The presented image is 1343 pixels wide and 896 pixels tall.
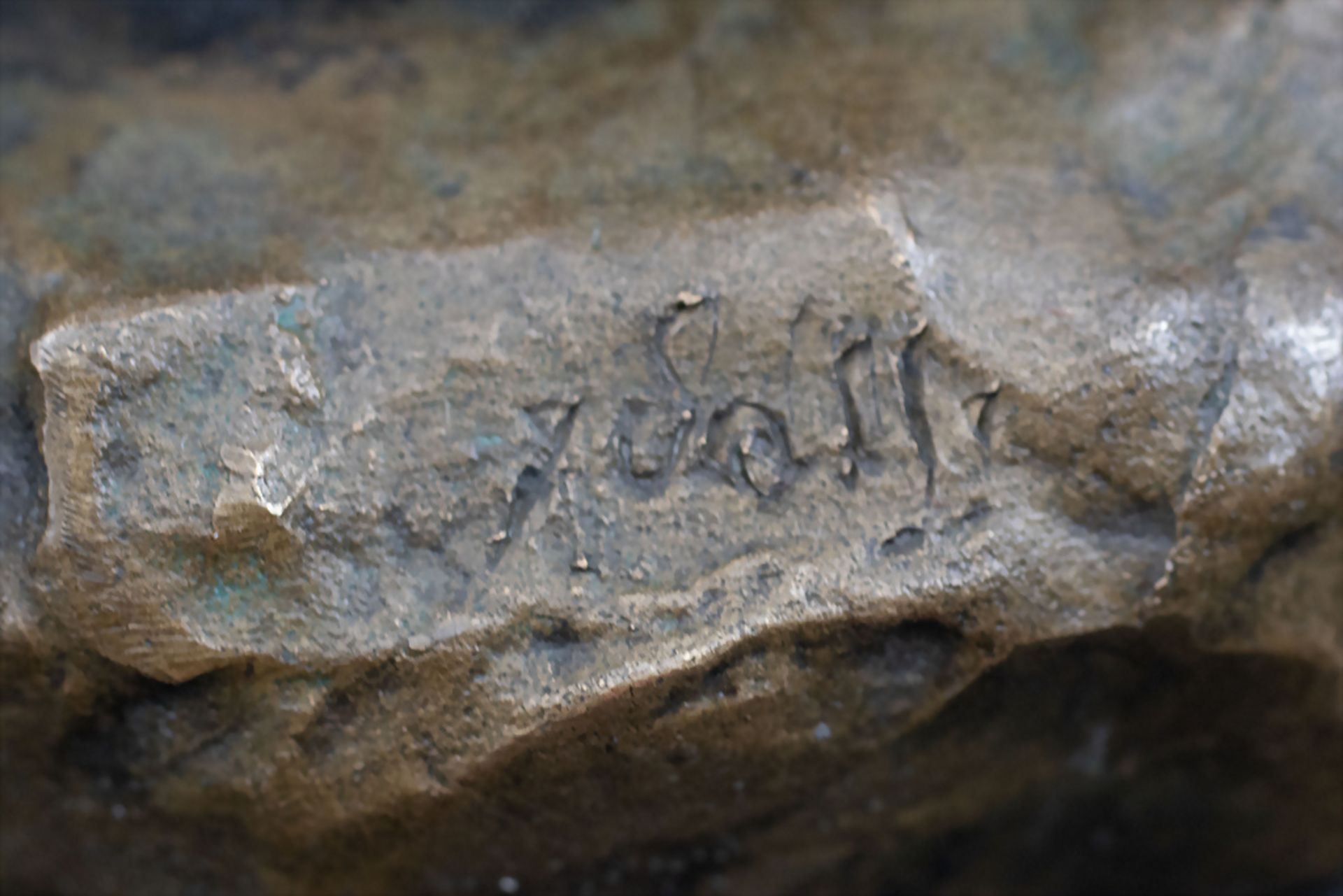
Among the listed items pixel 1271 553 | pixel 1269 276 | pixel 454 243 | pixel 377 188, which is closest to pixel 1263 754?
pixel 1271 553

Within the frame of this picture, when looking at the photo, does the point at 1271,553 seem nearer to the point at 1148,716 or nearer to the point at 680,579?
the point at 1148,716

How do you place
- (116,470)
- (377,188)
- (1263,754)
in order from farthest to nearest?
1. (1263,754)
2. (377,188)
3. (116,470)

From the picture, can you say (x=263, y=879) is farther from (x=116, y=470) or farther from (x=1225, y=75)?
(x=1225, y=75)

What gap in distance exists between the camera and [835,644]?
1.07m

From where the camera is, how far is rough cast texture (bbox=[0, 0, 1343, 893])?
1032 millimetres

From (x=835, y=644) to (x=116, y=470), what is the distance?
2.11 feet

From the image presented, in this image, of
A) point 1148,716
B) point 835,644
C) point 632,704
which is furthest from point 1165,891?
point 632,704

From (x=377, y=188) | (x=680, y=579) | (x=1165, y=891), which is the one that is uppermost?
(x=377, y=188)

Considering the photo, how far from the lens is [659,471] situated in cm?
107

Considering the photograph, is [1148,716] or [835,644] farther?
[1148,716]

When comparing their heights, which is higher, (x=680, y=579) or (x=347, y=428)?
(x=347, y=428)

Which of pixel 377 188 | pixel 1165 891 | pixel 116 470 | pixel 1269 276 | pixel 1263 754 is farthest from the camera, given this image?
pixel 1165 891

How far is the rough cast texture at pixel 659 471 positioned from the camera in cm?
103

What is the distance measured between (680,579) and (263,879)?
21.0 inches
